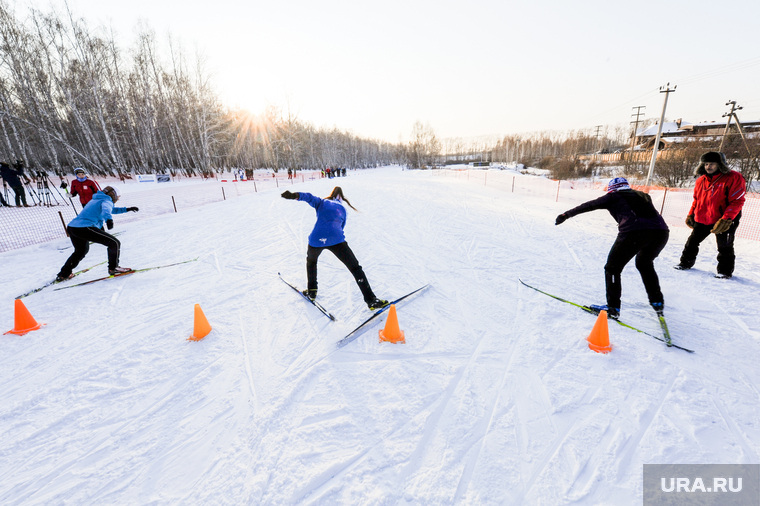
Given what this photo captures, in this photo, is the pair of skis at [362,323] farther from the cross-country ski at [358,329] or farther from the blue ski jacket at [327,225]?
the blue ski jacket at [327,225]

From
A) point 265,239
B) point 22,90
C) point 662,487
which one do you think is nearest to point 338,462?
point 662,487

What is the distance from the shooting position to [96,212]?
5.30m

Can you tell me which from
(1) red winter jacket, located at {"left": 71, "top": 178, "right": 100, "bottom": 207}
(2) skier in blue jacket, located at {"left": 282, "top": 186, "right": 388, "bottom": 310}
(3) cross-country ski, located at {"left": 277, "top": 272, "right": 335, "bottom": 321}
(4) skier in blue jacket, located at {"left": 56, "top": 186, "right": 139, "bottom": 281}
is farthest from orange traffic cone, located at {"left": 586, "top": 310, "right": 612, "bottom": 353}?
(1) red winter jacket, located at {"left": 71, "top": 178, "right": 100, "bottom": 207}

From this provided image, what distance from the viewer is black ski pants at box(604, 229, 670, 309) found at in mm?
3475

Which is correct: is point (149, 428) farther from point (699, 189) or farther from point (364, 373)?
point (699, 189)

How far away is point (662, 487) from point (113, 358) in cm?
502

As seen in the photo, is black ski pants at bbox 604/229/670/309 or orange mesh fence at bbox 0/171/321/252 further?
orange mesh fence at bbox 0/171/321/252

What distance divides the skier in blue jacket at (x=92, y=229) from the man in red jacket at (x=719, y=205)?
997 centimetres

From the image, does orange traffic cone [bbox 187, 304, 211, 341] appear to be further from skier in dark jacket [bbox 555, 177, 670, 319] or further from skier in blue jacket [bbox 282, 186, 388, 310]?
skier in dark jacket [bbox 555, 177, 670, 319]

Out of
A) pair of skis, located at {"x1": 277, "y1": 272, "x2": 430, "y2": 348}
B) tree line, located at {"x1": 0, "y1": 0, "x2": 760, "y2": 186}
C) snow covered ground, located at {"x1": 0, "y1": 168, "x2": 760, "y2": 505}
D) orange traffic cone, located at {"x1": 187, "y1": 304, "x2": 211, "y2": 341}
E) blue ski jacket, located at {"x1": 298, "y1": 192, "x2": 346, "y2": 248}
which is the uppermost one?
tree line, located at {"x1": 0, "y1": 0, "x2": 760, "y2": 186}

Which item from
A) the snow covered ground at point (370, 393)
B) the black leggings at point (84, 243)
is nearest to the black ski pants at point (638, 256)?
the snow covered ground at point (370, 393)

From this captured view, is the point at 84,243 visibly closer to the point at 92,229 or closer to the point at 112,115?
the point at 92,229

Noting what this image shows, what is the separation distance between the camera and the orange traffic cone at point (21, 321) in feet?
12.3

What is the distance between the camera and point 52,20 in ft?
69.8
